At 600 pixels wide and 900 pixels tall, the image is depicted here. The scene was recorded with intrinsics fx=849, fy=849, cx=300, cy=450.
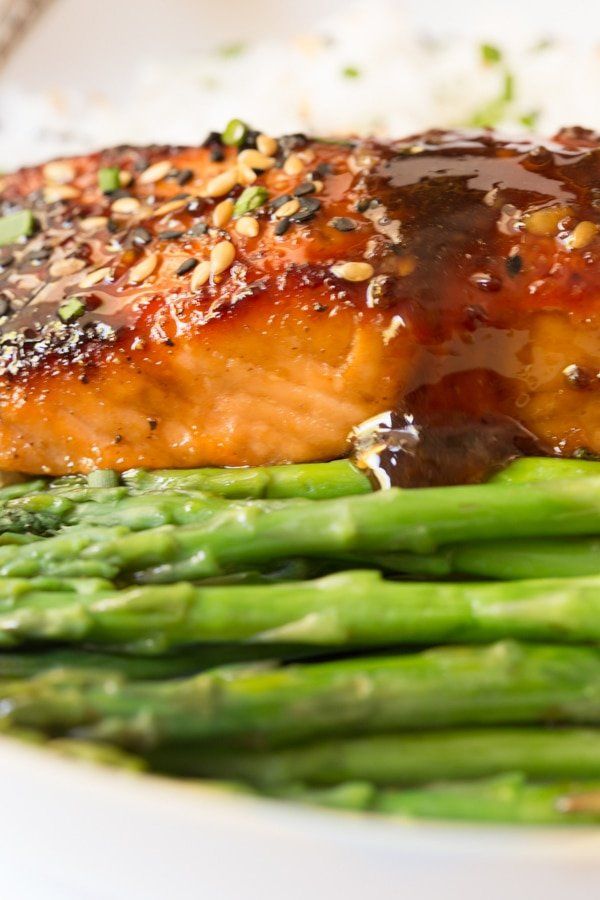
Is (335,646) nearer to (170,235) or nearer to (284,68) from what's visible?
(170,235)

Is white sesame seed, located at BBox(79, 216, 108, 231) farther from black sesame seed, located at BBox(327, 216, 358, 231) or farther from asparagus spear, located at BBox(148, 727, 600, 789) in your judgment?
asparagus spear, located at BBox(148, 727, 600, 789)

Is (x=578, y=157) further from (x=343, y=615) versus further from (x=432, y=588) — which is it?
(x=343, y=615)

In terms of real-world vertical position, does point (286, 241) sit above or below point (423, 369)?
above

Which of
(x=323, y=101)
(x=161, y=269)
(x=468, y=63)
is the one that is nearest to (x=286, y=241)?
(x=161, y=269)

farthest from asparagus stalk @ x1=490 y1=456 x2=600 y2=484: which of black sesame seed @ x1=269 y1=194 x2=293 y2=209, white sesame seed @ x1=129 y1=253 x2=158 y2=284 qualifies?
white sesame seed @ x1=129 y1=253 x2=158 y2=284

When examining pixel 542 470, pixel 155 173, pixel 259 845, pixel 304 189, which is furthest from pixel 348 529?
pixel 155 173

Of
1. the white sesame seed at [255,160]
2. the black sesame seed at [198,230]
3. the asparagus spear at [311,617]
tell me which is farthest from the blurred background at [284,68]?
the asparagus spear at [311,617]

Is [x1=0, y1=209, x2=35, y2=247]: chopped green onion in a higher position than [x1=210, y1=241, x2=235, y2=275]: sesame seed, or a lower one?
lower
